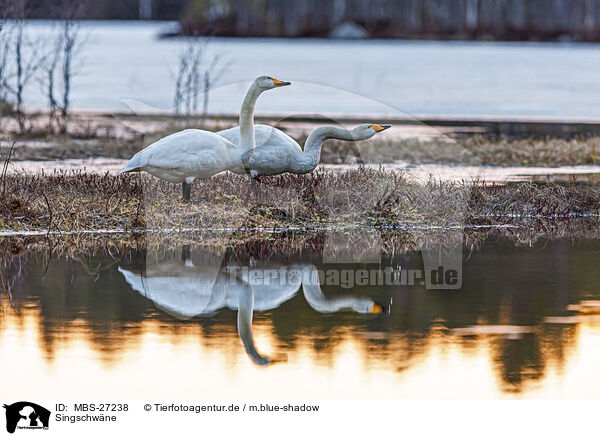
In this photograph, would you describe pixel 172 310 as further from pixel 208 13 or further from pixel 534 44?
pixel 208 13

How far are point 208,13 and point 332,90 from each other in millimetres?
35536

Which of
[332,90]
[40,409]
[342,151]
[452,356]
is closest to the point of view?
[40,409]

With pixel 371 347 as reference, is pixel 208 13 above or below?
above

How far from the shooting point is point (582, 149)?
19.6 meters

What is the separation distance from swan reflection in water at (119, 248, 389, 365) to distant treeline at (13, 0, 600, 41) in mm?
44047

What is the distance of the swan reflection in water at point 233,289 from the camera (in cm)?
833

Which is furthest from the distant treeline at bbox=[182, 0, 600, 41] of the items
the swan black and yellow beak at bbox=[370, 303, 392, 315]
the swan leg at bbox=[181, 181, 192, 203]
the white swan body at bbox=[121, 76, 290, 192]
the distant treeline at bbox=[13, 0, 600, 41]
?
the swan black and yellow beak at bbox=[370, 303, 392, 315]

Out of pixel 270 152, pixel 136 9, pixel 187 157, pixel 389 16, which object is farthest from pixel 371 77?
pixel 136 9

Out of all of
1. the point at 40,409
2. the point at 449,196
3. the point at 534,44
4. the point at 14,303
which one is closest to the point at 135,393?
the point at 40,409

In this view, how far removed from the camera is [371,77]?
39.9m

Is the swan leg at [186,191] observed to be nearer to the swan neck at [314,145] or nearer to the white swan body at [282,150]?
the white swan body at [282,150]

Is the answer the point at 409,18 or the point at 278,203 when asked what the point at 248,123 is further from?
the point at 409,18

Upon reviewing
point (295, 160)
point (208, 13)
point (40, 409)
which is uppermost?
point (208, 13)

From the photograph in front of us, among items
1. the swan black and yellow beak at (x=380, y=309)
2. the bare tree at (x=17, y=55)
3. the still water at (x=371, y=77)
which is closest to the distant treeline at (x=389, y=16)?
the still water at (x=371, y=77)
